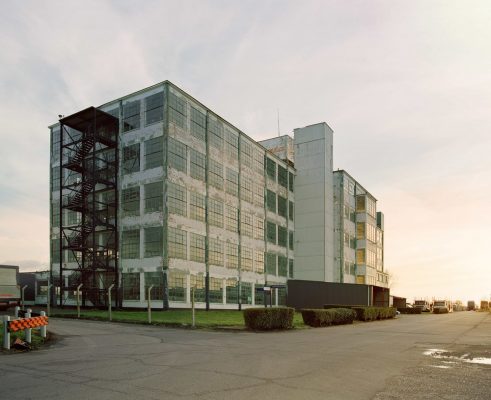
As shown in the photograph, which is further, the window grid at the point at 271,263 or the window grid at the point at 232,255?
the window grid at the point at 271,263

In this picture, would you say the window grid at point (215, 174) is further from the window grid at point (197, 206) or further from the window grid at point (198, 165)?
the window grid at point (197, 206)

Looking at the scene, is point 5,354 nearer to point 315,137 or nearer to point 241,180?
point 241,180

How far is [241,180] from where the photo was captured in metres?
53.1

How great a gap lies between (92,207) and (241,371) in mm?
36974

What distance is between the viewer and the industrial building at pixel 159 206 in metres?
41.1

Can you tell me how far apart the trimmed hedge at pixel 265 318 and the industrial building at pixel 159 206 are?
10241 millimetres

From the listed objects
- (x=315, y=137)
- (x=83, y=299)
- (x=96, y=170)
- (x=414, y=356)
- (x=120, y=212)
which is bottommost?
(x=83, y=299)

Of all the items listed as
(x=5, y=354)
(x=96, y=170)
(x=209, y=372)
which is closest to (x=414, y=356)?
(x=209, y=372)

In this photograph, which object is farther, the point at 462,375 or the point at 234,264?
the point at 234,264

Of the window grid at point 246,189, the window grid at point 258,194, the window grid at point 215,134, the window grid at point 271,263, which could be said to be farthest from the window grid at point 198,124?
the window grid at point 271,263

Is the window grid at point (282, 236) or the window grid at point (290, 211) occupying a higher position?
the window grid at point (290, 211)

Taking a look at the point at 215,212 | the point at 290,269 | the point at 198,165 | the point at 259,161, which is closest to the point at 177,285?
the point at 215,212

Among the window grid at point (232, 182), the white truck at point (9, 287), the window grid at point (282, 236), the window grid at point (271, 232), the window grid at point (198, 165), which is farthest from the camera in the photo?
the window grid at point (282, 236)

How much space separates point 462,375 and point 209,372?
5518 mm
